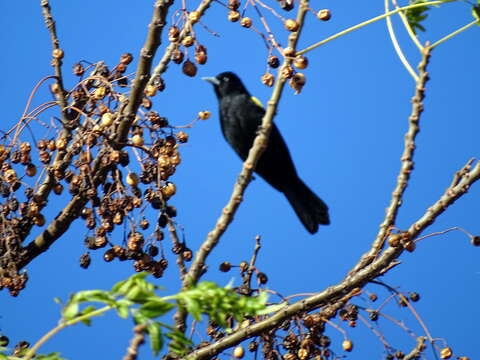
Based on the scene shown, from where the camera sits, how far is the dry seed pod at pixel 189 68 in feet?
9.30

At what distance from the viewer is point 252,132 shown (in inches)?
196

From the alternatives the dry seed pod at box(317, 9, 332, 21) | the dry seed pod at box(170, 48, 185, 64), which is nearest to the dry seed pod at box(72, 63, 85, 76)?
the dry seed pod at box(170, 48, 185, 64)

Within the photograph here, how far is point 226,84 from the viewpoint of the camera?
5.40 meters

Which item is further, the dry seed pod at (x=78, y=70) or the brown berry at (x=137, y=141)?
the dry seed pod at (x=78, y=70)

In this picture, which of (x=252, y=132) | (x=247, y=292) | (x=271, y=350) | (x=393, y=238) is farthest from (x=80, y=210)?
(x=252, y=132)

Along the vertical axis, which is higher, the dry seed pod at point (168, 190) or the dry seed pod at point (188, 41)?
the dry seed pod at point (188, 41)

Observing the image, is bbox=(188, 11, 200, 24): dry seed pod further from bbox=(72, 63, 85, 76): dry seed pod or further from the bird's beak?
the bird's beak

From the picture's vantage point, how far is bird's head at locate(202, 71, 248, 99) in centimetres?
535

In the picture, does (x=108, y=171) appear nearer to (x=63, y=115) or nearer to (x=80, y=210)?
(x=80, y=210)

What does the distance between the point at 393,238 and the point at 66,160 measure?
52.4 inches

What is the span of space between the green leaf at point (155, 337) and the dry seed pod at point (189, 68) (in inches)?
60.5

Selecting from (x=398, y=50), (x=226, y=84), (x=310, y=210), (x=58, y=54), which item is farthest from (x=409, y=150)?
(x=226, y=84)

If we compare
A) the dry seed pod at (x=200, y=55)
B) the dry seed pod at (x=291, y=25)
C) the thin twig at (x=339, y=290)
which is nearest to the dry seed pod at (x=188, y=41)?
the dry seed pod at (x=200, y=55)

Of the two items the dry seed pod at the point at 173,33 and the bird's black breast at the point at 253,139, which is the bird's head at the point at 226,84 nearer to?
the bird's black breast at the point at 253,139
